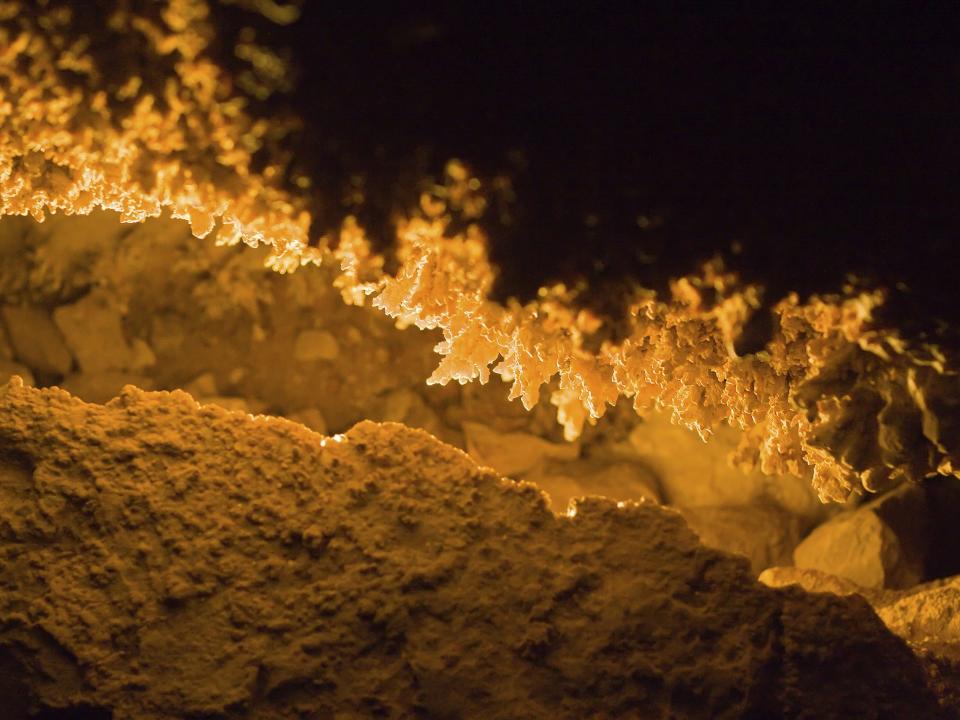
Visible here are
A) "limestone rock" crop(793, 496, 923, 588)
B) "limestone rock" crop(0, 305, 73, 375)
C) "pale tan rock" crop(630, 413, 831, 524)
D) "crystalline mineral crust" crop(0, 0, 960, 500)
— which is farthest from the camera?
"limestone rock" crop(0, 305, 73, 375)

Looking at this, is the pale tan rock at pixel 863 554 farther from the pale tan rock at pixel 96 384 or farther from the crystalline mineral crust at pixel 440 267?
the pale tan rock at pixel 96 384

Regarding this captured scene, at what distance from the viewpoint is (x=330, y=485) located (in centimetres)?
236

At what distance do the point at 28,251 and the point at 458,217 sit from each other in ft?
13.7

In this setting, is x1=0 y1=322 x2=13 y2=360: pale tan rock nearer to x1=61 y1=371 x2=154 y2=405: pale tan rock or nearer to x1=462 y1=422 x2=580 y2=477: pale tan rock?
x1=61 y1=371 x2=154 y2=405: pale tan rock

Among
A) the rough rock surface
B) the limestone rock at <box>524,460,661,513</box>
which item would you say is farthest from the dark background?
the limestone rock at <box>524,460,661,513</box>

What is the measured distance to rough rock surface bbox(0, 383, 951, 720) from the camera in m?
2.00

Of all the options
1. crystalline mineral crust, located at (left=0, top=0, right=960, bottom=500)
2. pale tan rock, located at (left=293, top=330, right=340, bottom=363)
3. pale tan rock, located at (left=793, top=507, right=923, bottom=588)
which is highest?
crystalline mineral crust, located at (left=0, top=0, right=960, bottom=500)

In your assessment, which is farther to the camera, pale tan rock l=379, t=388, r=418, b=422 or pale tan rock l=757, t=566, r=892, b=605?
pale tan rock l=379, t=388, r=418, b=422

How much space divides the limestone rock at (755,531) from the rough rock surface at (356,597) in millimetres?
2622

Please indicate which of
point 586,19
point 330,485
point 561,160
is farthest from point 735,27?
point 330,485

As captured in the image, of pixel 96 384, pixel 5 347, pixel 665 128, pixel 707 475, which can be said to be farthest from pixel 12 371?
pixel 665 128

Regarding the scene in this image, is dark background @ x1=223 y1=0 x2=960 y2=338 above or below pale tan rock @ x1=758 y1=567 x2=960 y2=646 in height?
above

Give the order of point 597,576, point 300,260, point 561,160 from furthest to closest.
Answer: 1. point 300,260
2. point 597,576
3. point 561,160

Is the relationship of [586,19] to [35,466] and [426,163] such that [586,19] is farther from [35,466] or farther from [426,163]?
[35,466]
